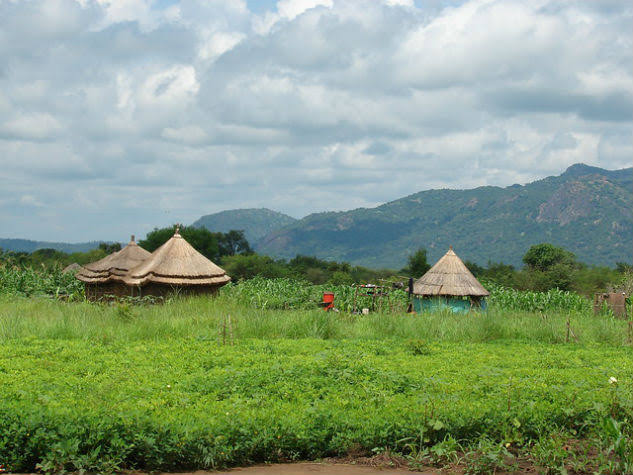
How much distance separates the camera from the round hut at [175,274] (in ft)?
65.6

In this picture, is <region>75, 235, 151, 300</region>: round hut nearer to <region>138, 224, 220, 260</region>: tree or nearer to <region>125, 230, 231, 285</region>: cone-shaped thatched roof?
<region>125, 230, 231, 285</region>: cone-shaped thatched roof

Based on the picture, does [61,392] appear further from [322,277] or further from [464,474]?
[322,277]

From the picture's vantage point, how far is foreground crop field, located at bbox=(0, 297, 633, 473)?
5902 millimetres

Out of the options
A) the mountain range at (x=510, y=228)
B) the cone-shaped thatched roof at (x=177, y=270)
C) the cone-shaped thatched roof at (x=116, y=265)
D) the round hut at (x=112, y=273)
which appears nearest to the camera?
the cone-shaped thatched roof at (x=177, y=270)

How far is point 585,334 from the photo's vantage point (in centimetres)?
1298

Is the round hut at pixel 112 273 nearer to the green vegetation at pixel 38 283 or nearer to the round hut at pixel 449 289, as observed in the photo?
the green vegetation at pixel 38 283

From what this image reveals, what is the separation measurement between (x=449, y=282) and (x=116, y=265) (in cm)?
1126

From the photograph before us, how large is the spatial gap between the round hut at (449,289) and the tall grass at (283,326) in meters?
7.23

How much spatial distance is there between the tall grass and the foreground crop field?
0.23 ft

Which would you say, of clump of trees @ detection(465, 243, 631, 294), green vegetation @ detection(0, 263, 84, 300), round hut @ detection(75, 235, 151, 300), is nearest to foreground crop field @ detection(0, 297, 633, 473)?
round hut @ detection(75, 235, 151, 300)

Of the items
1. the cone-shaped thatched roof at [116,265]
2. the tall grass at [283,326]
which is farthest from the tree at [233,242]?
the tall grass at [283,326]

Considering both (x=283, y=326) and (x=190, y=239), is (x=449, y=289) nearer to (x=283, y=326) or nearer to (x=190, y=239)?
(x=283, y=326)

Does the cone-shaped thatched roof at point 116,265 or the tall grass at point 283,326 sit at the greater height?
the cone-shaped thatched roof at point 116,265

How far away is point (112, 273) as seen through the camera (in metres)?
22.4
